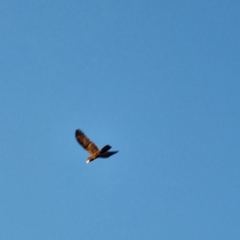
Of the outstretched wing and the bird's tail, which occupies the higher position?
the outstretched wing

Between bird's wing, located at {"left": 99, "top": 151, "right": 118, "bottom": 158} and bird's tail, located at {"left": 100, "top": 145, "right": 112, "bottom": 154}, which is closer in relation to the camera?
bird's tail, located at {"left": 100, "top": 145, "right": 112, "bottom": 154}

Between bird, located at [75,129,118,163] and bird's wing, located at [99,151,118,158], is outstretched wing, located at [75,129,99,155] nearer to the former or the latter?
bird, located at [75,129,118,163]

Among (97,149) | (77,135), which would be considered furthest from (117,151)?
(77,135)

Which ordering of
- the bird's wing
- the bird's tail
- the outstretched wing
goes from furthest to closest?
the outstretched wing < the bird's wing < the bird's tail

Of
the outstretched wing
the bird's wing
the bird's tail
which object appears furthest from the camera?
the outstretched wing

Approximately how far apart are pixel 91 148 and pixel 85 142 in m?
0.83

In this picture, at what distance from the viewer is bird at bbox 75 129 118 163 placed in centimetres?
3294

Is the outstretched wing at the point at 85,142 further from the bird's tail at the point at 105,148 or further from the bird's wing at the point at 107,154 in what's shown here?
the bird's tail at the point at 105,148

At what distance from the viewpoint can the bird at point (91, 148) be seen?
3294 cm

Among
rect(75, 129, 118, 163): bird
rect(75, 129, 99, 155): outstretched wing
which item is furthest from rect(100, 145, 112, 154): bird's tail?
rect(75, 129, 99, 155): outstretched wing

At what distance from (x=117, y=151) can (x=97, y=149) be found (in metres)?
3.26

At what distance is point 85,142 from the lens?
3531 centimetres

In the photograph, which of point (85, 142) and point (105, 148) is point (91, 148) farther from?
point (105, 148)

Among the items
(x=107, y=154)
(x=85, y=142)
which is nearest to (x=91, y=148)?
(x=85, y=142)
